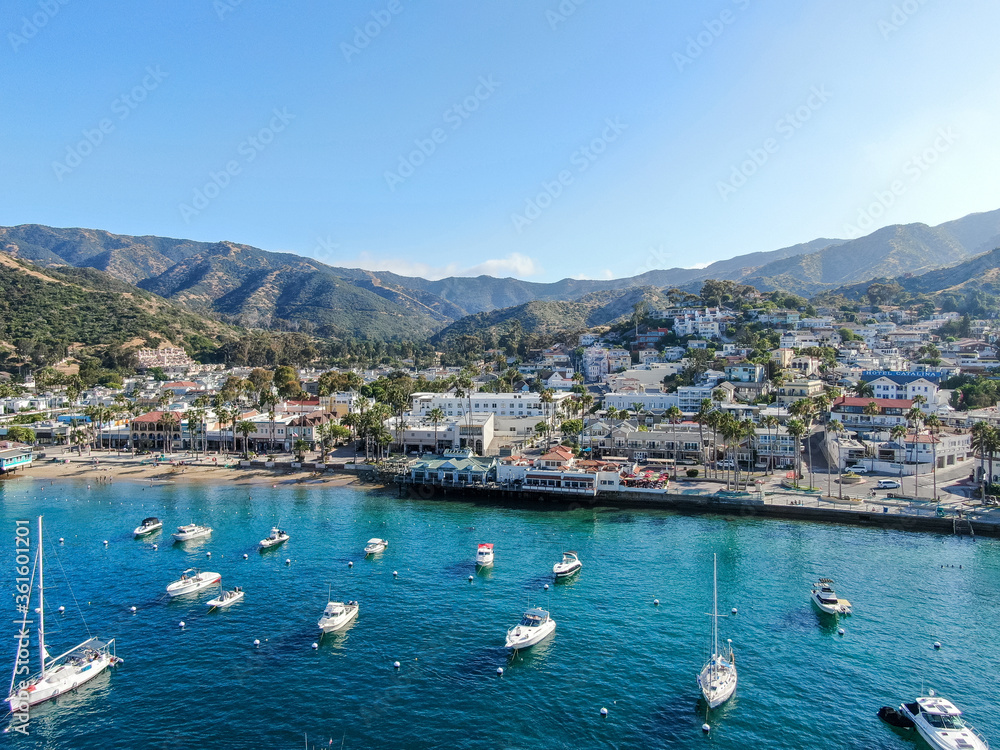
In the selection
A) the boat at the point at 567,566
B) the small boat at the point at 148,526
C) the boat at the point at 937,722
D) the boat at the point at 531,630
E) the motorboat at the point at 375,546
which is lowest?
the boat at the point at 937,722

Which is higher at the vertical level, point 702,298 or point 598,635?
point 702,298

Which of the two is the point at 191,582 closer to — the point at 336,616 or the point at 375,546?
the point at 336,616

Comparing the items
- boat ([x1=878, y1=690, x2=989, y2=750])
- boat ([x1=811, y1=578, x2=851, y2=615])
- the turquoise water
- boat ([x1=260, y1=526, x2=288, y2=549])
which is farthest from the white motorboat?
boat ([x1=260, y1=526, x2=288, y2=549])

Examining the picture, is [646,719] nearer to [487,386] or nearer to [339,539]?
[339,539]

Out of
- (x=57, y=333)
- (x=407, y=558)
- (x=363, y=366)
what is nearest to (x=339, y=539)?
(x=407, y=558)

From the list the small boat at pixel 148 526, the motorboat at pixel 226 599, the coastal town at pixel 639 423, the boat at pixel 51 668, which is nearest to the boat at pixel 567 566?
the coastal town at pixel 639 423

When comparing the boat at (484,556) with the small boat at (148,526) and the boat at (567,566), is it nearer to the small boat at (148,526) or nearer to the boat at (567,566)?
the boat at (567,566)

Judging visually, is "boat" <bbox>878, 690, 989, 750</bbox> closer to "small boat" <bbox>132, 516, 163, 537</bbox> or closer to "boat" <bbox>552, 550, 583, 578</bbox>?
"boat" <bbox>552, 550, 583, 578</bbox>
